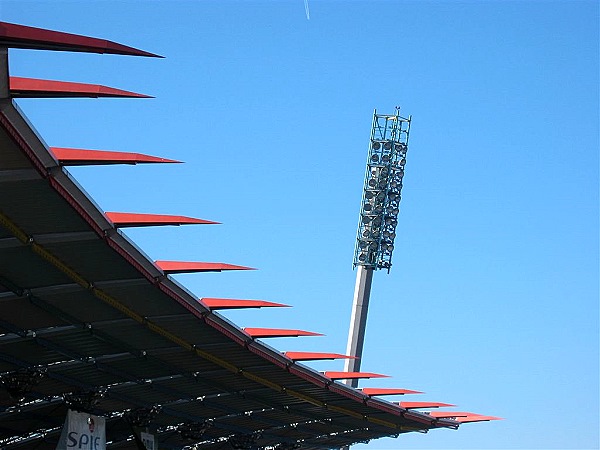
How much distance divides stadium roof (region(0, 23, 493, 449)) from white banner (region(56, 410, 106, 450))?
87 cm

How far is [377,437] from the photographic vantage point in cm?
5897

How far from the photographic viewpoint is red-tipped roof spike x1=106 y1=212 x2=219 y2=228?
2405 cm

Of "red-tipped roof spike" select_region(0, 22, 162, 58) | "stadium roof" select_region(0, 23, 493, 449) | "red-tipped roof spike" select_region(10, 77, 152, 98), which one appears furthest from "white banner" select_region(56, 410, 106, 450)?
"red-tipped roof spike" select_region(0, 22, 162, 58)

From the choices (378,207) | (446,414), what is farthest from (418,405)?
(378,207)

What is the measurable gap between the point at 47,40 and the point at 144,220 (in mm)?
9458

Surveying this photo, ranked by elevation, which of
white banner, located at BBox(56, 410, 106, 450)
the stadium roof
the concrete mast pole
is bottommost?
white banner, located at BBox(56, 410, 106, 450)

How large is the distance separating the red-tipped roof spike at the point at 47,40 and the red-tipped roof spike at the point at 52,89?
2134 millimetres

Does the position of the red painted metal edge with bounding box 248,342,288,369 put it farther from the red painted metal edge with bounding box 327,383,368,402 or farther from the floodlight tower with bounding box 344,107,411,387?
the floodlight tower with bounding box 344,107,411,387

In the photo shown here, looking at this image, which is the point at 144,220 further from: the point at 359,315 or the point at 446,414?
the point at 359,315

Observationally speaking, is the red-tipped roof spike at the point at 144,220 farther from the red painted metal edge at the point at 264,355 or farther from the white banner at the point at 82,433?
the white banner at the point at 82,433

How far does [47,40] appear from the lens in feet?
50.4

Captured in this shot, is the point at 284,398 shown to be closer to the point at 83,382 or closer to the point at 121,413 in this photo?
the point at 121,413

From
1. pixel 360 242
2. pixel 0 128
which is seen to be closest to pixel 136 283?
pixel 0 128

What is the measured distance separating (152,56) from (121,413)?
105 feet
